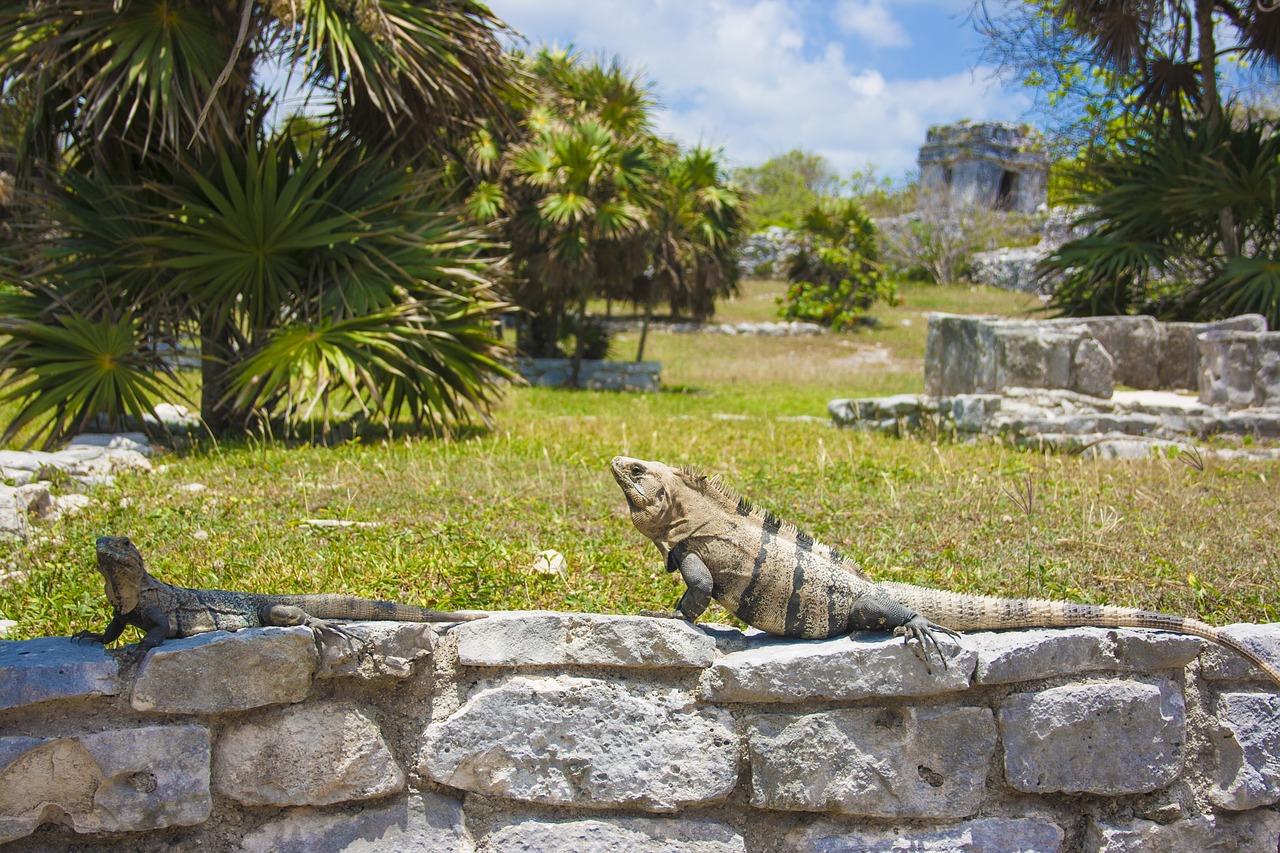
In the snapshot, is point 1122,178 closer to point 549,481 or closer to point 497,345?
point 497,345

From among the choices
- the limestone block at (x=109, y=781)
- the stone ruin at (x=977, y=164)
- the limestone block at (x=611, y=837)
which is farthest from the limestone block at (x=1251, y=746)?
the stone ruin at (x=977, y=164)

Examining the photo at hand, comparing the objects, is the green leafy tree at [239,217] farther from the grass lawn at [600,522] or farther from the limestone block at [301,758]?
the limestone block at [301,758]

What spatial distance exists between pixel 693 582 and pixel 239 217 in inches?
252

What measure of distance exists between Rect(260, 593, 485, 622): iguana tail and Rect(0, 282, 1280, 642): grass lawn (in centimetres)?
75

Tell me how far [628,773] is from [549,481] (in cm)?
312

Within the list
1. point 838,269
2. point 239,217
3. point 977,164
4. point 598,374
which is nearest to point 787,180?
point 977,164

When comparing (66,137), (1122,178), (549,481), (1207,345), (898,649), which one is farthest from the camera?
(1122,178)

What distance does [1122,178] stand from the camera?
494 inches

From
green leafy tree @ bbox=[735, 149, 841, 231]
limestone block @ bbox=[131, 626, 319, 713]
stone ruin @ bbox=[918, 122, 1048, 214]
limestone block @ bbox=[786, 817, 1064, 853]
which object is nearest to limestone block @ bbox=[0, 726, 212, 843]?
limestone block @ bbox=[131, 626, 319, 713]

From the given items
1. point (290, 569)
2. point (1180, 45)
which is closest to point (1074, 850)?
point (290, 569)

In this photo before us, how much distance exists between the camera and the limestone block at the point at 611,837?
312 centimetres

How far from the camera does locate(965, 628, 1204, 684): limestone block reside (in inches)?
122

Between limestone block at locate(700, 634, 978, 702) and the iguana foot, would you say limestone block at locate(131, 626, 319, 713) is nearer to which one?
limestone block at locate(700, 634, 978, 702)

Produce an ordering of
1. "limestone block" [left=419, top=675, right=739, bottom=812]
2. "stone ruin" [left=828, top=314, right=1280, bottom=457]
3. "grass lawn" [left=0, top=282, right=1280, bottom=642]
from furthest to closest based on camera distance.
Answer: "stone ruin" [left=828, top=314, right=1280, bottom=457], "grass lawn" [left=0, top=282, right=1280, bottom=642], "limestone block" [left=419, top=675, right=739, bottom=812]
